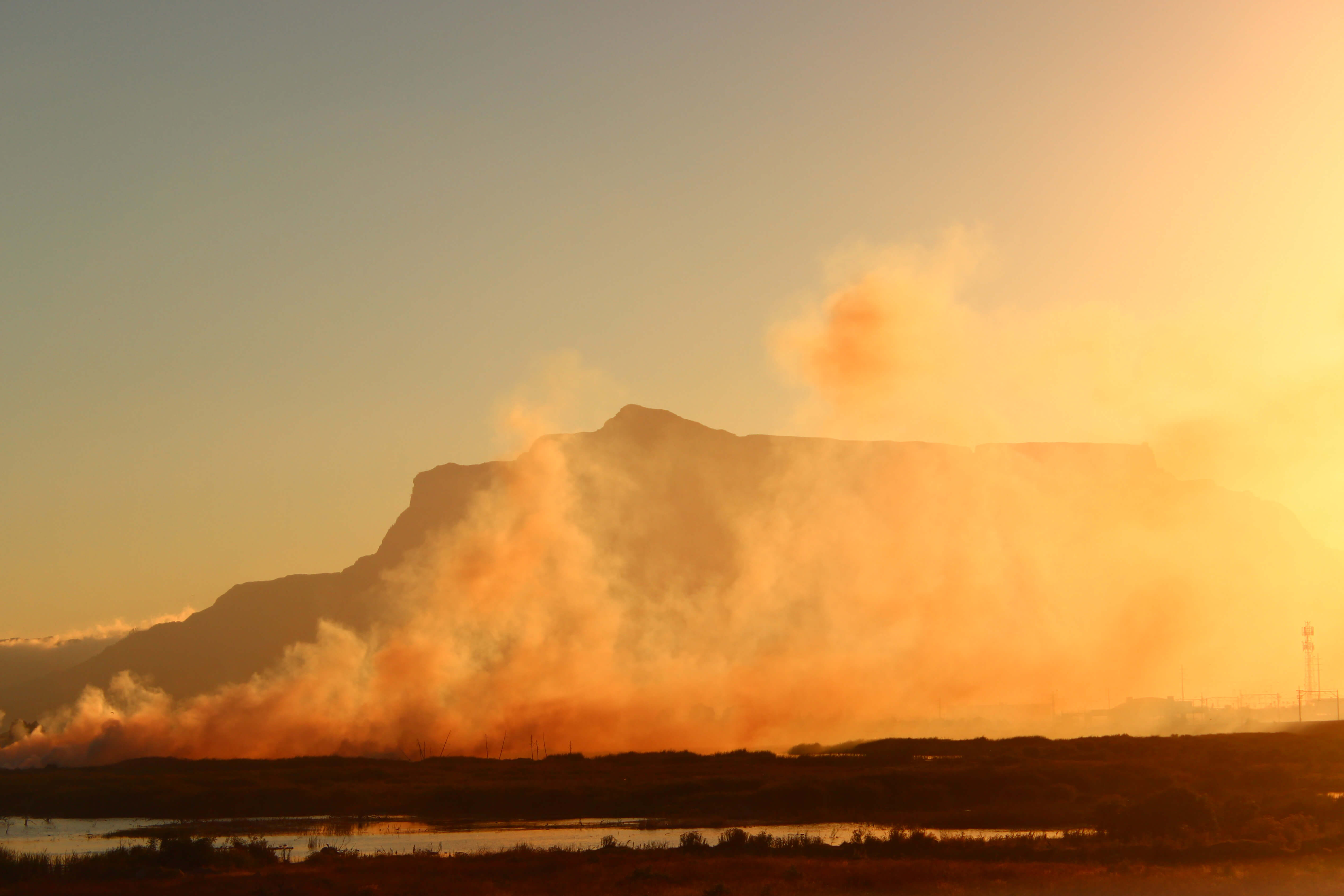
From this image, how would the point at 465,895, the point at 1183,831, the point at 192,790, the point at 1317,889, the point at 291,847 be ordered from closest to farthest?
the point at 1317,889 → the point at 465,895 → the point at 1183,831 → the point at 291,847 → the point at 192,790

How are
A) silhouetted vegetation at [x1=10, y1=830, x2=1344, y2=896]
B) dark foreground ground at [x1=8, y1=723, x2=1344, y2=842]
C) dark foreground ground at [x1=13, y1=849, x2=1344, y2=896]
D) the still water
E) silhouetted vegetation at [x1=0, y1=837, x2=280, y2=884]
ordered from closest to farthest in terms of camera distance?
1. dark foreground ground at [x1=13, y1=849, x2=1344, y2=896]
2. silhouetted vegetation at [x1=10, y1=830, x2=1344, y2=896]
3. silhouetted vegetation at [x1=0, y1=837, x2=280, y2=884]
4. the still water
5. dark foreground ground at [x1=8, y1=723, x2=1344, y2=842]

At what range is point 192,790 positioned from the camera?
13200 cm

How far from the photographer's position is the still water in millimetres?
77188

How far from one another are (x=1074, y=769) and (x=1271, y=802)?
28284 millimetres

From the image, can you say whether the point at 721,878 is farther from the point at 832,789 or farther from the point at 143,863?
the point at 832,789

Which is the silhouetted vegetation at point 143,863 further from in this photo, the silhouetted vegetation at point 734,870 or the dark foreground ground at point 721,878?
the dark foreground ground at point 721,878

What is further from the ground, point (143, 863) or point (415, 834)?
point (143, 863)

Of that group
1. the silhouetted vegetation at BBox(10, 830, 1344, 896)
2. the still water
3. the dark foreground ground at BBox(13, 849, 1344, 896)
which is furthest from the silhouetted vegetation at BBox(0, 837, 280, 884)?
the still water

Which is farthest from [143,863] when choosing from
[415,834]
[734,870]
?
[734,870]

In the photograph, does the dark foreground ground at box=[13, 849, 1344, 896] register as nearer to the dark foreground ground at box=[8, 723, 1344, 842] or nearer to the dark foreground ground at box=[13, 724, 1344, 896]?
the dark foreground ground at box=[13, 724, 1344, 896]

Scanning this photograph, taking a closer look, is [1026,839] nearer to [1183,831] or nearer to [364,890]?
[1183,831]

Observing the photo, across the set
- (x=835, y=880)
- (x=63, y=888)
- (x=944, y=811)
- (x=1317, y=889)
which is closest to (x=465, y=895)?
(x=835, y=880)

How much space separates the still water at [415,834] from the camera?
253ft

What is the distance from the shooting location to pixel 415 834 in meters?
89.1
